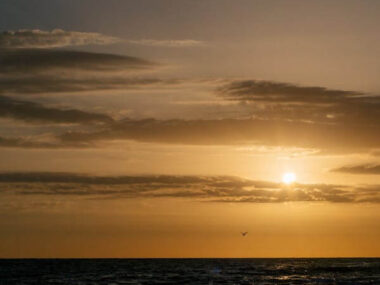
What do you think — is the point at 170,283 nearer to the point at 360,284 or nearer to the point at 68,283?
the point at 68,283

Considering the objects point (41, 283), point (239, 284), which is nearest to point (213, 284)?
point (239, 284)

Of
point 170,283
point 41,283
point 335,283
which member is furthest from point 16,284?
point 335,283

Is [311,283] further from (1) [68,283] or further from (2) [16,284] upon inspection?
(2) [16,284]

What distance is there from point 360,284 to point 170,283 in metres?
23.6

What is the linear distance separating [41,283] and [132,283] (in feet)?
37.6

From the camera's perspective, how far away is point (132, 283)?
301 feet

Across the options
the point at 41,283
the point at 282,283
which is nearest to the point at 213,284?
the point at 282,283

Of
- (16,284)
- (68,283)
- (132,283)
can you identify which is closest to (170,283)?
(132,283)

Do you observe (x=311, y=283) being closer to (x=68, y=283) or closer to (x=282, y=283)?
(x=282, y=283)

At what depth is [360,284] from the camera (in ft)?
287

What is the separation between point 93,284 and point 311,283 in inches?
1080

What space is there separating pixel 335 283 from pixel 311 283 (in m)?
3.00

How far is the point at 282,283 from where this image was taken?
92.2m

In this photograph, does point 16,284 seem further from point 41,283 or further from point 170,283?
point 170,283
